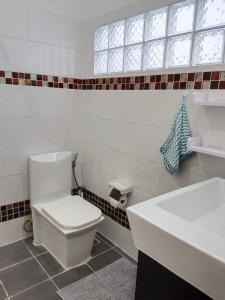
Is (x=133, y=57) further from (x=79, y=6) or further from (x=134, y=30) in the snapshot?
(x=79, y=6)

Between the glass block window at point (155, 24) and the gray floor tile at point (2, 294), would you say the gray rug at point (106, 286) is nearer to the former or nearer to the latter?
the gray floor tile at point (2, 294)

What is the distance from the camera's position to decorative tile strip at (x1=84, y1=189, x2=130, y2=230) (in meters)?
2.01

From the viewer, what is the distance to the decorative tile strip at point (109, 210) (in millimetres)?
2012

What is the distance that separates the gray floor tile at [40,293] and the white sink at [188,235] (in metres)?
0.96

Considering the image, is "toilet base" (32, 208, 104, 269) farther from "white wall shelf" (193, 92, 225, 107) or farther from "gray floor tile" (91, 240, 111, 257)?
"white wall shelf" (193, 92, 225, 107)

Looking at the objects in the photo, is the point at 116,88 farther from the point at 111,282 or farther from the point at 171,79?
the point at 111,282

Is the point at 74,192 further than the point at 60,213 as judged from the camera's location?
Yes

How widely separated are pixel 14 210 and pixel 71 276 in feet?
2.39

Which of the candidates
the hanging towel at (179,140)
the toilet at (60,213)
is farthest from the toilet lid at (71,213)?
the hanging towel at (179,140)

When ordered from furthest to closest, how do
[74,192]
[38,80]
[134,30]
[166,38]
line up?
[74,192] < [38,80] < [134,30] < [166,38]

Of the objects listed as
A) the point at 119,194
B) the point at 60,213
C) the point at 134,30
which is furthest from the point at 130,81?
the point at 60,213

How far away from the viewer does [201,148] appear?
1265 mm

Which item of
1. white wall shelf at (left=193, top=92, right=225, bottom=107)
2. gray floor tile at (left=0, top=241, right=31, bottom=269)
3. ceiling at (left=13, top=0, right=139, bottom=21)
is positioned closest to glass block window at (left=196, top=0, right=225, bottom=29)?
white wall shelf at (left=193, top=92, right=225, bottom=107)

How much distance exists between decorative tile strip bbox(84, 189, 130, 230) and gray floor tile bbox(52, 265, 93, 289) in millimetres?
448
